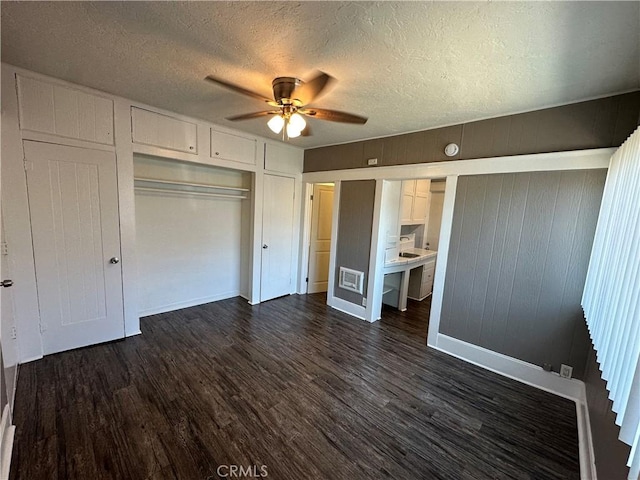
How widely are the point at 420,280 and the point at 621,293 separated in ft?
11.3

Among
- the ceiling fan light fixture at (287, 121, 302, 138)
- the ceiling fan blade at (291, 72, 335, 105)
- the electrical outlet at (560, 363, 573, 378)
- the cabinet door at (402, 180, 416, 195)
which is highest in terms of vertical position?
the ceiling fan blade at (291, 72, 335, 105)

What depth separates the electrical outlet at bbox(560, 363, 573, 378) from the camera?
2331mm

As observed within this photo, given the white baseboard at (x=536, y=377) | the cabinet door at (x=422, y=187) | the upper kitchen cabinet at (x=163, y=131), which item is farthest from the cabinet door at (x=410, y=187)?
the upper kitchen cabinet at (x=163, y=131)

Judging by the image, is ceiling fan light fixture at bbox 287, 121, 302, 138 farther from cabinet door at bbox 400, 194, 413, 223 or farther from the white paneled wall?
cabinet door at bbox 400, 194, 413, 223

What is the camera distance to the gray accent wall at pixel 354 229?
374 centimetres

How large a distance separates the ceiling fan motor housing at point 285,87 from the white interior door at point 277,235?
2.09 metres

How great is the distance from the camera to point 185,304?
3896mm

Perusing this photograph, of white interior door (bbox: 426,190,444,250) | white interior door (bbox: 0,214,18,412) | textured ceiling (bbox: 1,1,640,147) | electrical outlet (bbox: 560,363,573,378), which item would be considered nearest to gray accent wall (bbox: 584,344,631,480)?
electrical outlet (bbox: 560,363,573,378)

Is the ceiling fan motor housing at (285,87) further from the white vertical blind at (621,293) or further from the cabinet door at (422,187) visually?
the cabinet door at (422,187)

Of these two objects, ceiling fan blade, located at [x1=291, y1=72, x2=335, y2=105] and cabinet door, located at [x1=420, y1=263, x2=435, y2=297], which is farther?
cabinet door, located at [x1=420, y1=263, x2=435, y2=297]

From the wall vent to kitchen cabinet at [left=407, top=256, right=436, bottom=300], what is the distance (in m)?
1.43

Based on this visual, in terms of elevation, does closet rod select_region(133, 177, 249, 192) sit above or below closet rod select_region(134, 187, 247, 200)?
above

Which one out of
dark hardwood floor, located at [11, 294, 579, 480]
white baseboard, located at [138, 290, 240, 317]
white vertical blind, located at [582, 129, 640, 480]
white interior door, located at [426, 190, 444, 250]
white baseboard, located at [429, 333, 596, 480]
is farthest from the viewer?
white interior door, located at [426, 190, 444, 250]

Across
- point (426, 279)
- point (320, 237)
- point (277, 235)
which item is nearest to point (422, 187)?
point (426, 279)
